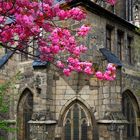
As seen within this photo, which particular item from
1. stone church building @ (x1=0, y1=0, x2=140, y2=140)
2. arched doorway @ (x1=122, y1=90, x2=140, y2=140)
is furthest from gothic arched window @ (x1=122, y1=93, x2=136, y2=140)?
stone church building @ (x1=0, y1=0, x2=140, y2=140)

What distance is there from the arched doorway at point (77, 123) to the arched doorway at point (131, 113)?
9.64 feet

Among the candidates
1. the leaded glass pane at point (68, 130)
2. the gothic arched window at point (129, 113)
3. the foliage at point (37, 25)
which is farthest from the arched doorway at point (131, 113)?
the foliage at point (37, 25)

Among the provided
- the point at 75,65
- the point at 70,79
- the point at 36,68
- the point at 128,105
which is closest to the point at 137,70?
the point at 128,105

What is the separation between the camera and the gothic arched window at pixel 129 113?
16.3 m

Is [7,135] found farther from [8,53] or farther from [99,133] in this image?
[99,133]

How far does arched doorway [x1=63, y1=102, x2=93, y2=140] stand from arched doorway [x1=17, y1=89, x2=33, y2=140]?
217 cm

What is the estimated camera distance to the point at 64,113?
46.0 ft

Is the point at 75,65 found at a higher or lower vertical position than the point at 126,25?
lower

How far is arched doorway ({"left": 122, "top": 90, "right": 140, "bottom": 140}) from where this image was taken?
16375 millimetres

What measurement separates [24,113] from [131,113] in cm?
485

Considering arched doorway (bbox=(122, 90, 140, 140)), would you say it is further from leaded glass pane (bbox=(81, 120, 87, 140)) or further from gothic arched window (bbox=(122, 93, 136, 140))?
leaded glass pane (bbox=(81, 120, 87, 140))

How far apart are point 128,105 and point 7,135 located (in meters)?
5.55

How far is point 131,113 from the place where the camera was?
16.8 m

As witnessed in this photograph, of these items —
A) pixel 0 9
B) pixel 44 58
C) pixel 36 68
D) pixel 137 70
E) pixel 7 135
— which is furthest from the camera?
pixel 137 70
